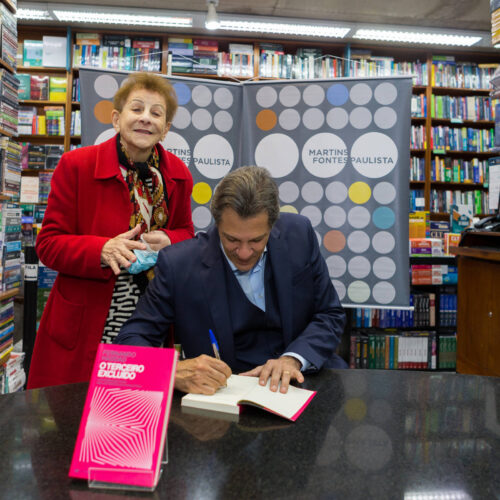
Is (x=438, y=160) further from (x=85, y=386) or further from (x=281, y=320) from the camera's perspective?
(x=85, y=386)

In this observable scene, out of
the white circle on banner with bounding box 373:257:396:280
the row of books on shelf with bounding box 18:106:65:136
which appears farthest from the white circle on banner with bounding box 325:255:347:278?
the row of books on shelf with bounding box 18:106:65:136

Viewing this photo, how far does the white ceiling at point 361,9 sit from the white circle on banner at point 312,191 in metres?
2.85

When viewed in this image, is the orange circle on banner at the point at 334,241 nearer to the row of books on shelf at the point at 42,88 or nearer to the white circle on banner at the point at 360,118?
Result: the white circle on banner at the point at 360,118

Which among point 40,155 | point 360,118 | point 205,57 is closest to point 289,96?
point 360,118

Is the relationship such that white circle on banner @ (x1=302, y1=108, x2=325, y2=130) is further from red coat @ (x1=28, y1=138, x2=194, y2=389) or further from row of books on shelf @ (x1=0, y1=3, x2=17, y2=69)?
row of books on shelf @ (x1=0, y1=3, x2=17, y2=69)

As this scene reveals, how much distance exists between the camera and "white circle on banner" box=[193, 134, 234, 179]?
272 cm

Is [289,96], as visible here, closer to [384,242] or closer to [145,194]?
[384,242]

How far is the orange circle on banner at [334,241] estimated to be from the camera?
8.76ft

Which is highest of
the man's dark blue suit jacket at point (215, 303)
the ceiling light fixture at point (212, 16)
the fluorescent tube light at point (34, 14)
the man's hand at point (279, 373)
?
the fluorescent tube light at point (34, 14)

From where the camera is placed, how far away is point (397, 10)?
15.6 feet

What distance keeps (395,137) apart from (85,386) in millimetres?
2192

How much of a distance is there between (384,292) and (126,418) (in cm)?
219

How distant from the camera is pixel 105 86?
2562 mm

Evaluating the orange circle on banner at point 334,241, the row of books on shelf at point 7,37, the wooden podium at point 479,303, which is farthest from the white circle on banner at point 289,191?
the row of books on shelf at point 7,37
